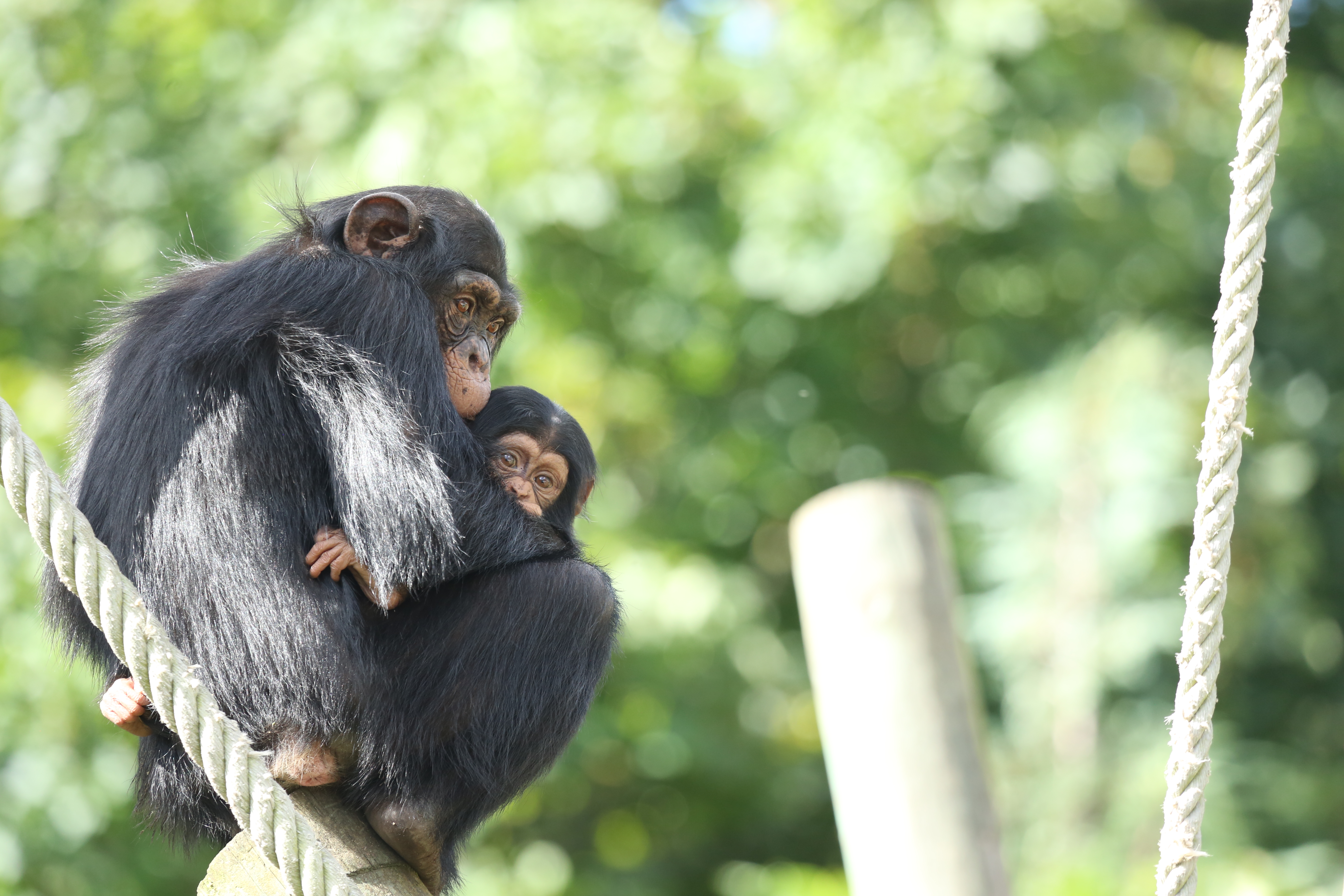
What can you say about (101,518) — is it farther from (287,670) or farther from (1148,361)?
(1148,361)

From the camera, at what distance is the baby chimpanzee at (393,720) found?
8.91 feet

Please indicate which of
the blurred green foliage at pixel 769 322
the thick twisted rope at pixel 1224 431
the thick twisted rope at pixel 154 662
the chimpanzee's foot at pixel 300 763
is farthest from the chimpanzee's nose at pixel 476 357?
the blurred green foliage at pixel 769 322

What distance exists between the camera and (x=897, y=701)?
3781mm

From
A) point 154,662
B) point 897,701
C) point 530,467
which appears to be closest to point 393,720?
point 154,662

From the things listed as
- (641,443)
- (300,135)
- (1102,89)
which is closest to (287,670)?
(300,135)

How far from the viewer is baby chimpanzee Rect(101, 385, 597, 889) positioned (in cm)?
271

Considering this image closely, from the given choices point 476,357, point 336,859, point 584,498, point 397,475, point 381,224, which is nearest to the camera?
point 336,859

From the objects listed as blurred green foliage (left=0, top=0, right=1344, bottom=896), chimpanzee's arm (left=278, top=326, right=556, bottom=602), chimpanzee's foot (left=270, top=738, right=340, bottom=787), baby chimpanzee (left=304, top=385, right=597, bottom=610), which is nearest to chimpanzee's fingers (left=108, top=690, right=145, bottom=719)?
chimpanzee's foot (left=270, top=738, right=340, bottom=787)

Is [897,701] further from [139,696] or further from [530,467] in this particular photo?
[139,696]

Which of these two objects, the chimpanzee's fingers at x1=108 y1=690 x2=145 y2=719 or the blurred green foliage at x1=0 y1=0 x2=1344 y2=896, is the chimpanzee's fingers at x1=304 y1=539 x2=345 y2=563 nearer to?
the chimpanzee's fingers at x1=108 y1=690 x2=145 y2=719

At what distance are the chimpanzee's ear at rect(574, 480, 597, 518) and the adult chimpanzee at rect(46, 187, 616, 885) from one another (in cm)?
53

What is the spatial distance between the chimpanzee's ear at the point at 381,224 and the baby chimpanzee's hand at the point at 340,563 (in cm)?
87

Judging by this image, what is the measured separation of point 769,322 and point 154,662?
6726 mm

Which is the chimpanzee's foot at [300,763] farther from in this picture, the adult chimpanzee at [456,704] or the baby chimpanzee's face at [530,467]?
the baby chimpanzee's face at [530,467]
